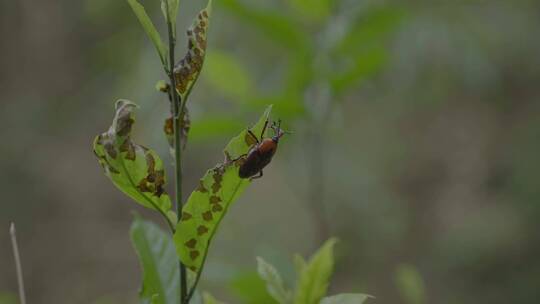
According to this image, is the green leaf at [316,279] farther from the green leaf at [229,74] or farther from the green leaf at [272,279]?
the green leaf at [229,74]

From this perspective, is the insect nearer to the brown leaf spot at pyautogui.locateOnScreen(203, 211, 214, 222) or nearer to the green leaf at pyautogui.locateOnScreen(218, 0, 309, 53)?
the brown leaf spot at pyautogui.locateOnScreen(203, 211, 214, 222)

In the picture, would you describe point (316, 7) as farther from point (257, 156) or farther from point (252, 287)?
point (257, 156)

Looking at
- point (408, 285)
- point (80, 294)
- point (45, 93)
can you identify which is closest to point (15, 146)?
point (45, 93)

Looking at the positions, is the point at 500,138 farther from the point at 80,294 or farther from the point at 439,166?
the point at 80,294

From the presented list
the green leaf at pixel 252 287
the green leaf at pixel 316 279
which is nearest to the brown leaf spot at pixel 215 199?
the green leaf at pixel 316 279

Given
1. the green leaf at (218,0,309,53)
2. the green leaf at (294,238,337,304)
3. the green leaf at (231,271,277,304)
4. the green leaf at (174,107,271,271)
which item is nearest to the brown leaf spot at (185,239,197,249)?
the green leaf at (174,107,271,271)

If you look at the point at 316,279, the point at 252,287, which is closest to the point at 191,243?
the point at 316,279

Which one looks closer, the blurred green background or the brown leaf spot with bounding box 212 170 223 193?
the brown leaf spot with bounding box 212 170 223 193

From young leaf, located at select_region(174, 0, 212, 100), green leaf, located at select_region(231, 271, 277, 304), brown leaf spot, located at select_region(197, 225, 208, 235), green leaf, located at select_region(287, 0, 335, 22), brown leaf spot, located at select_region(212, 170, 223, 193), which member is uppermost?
green leaf, located at select_region(287, 0, 335, 22)
